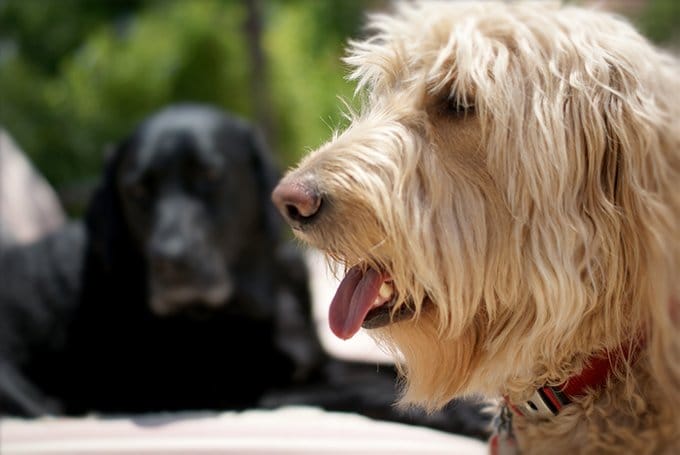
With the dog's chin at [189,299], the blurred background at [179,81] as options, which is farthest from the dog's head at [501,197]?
the blurred background at [179,81]

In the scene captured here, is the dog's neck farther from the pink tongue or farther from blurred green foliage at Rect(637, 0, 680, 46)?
blurred green foliage at Rect(637, 0, 680, 46)

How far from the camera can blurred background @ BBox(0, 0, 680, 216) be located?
5523 millimetres

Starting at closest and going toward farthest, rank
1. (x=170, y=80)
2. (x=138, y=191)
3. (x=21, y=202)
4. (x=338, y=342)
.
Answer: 1. (x=138, y=191)
2. (x=338, y=342)
3. (x=21, y=202)
4. (x=170, y=80)

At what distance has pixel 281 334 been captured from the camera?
339 cm

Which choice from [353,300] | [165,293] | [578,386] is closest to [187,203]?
[165,293]

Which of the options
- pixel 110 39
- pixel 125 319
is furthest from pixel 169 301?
pixel 110 39

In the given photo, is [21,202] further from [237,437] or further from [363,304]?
[363,304]

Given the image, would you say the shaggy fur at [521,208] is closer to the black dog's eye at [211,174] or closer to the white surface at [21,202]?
the black dog's eye at [211,174]

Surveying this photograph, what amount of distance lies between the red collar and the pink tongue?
34cm

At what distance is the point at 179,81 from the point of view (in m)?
5.56

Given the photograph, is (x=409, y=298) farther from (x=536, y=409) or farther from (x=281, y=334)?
(x=281, y=334)

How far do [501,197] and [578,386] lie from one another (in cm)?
36

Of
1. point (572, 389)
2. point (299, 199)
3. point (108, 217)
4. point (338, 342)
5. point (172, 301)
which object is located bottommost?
point (338, 342)

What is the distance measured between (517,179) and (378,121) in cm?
30
